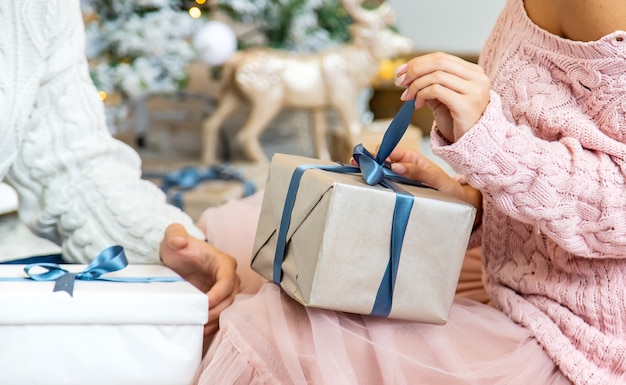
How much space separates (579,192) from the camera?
2.87 feet

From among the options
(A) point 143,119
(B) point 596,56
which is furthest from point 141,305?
(A) point 143,119

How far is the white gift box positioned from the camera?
0.87m

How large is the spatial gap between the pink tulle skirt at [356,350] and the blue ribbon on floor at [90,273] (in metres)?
0.14

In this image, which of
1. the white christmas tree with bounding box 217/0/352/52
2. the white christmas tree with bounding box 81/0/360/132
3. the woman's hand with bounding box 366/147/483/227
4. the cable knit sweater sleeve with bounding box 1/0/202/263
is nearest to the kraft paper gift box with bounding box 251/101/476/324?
the woman's hand with bounding box 366/147/483/227

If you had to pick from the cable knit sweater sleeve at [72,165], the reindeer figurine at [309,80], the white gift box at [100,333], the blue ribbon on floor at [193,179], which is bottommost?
the blue ribbon on floor at [193,179]

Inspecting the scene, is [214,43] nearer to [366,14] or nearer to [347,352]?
[366,14]

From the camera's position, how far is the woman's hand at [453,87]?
0.85 m

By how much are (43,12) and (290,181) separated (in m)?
0.43

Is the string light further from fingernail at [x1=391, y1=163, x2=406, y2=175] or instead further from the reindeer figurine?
fingernail at [x1=391, y1=163, x2=406, y2=175]

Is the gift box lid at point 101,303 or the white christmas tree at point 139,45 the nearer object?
the gift box lid at point 101,303

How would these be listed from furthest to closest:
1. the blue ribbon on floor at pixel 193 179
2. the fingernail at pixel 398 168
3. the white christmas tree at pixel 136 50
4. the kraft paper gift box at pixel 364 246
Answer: the white christmas tree at pixel 136 50 → the blue ribbon on floor at pixel 193 179 → the fingernail at pixel 398 168 → the kraft paper gift box at pixel 364 246

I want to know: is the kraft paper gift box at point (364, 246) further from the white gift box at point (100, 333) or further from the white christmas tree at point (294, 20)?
the white christmas tree at point (294, 20)

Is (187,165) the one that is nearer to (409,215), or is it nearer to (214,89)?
(214,89)

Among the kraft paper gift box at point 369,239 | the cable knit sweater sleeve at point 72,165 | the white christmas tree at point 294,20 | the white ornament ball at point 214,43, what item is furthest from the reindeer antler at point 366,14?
the kraft paper gift box at point 369,239
